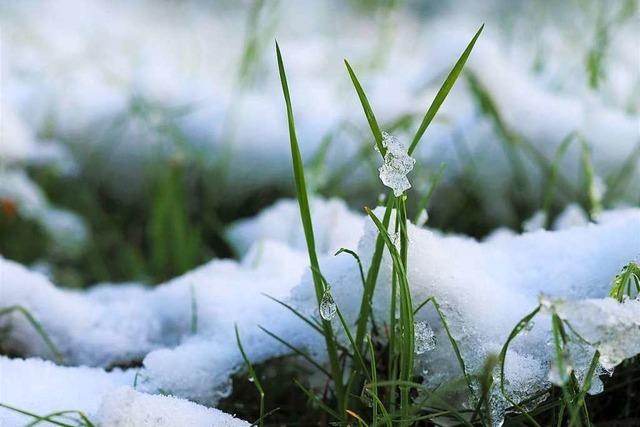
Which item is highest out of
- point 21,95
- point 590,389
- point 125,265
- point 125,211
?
point 21,95

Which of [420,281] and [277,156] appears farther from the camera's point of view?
[277,156]

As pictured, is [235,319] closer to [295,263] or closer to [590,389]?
[295,263]

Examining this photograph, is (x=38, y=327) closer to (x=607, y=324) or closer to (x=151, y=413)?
(x=151, y=413)

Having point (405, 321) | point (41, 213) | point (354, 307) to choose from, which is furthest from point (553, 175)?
point (41, 213)

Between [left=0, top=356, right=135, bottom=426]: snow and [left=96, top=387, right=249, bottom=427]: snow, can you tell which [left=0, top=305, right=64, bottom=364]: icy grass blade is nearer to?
[left=0, top=356, right=135, bottom=426]: snow

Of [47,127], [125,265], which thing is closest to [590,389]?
[125,265]

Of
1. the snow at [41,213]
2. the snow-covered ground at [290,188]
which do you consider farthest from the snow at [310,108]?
the snow at [41,213]
